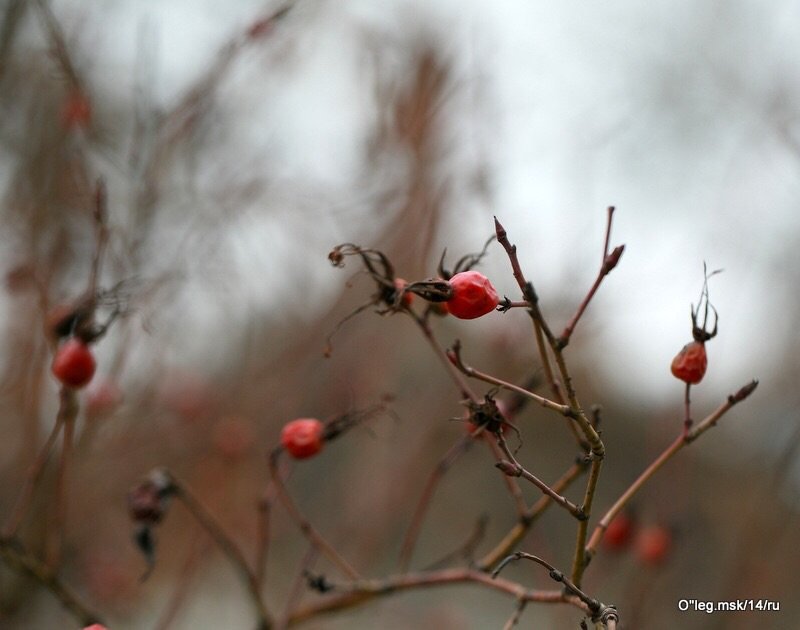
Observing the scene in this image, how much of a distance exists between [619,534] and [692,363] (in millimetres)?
912

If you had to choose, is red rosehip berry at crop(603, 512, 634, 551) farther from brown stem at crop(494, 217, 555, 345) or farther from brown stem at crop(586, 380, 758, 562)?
brown stem at crop(494, 217, 555, 345)

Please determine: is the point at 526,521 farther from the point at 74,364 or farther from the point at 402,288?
the point at 74,364

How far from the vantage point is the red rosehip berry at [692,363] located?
1019 millimetres

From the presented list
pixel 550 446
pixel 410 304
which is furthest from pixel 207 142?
pixel 550 446

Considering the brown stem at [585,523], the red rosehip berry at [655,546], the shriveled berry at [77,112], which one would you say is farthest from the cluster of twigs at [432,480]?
the red rosehip berry at [655,546]

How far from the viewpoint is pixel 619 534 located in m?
1.81

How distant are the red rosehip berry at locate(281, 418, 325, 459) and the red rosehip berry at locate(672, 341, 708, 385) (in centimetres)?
57

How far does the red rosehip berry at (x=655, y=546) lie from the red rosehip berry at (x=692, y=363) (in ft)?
2.72

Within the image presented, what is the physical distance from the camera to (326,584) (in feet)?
4.25

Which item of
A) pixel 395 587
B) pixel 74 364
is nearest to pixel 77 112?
pixel 74 364

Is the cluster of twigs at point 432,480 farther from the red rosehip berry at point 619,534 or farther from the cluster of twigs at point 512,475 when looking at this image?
the red rosehip berry at point 619,534

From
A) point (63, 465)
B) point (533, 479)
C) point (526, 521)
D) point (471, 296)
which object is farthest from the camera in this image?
point (63, 465)

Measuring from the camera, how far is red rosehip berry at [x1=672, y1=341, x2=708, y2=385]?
102 centimetres

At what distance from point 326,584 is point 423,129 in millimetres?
1557
